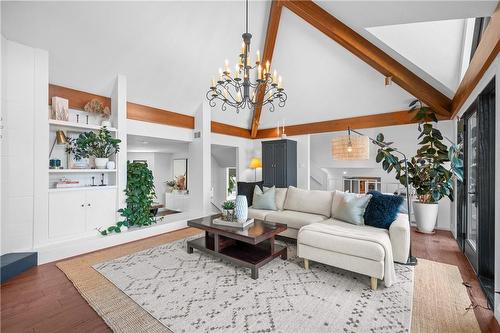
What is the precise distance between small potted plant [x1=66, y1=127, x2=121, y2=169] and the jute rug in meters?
1.56

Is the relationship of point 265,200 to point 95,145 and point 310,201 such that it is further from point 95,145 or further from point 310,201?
point 95,145

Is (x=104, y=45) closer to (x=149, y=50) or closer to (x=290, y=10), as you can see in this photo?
(x=149, y=50)

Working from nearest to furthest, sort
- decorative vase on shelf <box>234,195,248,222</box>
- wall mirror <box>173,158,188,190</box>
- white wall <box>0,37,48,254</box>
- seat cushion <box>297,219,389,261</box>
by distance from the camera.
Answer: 1. seat cushion <box>297,219,389,261</box>
2. white wall <box>0,37,48,254</box>
3. decorative vase on shelf <box>234,195,248,222</box>
4. wall mirror <box>173,158,188,190</box>

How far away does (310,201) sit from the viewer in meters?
3.80

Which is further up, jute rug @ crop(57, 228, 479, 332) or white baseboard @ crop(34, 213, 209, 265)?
white baseboard @ crop(34, 213, 209, 265)

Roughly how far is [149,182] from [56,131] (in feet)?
5.14

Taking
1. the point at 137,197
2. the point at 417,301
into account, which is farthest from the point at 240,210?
the point at 137,197

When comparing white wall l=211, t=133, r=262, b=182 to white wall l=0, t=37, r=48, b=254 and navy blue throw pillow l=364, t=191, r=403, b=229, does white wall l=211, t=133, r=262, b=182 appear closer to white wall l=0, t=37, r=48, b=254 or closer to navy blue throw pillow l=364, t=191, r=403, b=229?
white wall l=0, t=37, r=48, b=254

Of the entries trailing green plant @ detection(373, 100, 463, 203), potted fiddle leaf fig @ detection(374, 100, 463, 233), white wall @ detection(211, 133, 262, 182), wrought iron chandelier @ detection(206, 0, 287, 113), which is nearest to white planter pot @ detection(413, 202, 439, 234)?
potted fiddle leaf fig @ detection(374, 100, 463, 233)

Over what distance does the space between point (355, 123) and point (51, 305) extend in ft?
18.9

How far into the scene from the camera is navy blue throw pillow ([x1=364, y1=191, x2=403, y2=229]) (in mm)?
2832

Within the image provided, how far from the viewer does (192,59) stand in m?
4.33

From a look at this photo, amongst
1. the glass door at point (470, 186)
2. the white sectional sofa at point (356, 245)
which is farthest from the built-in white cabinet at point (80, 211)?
the glass door at point (470, 186)

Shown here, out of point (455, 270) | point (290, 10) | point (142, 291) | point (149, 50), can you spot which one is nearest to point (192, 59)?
point (149, 50)
